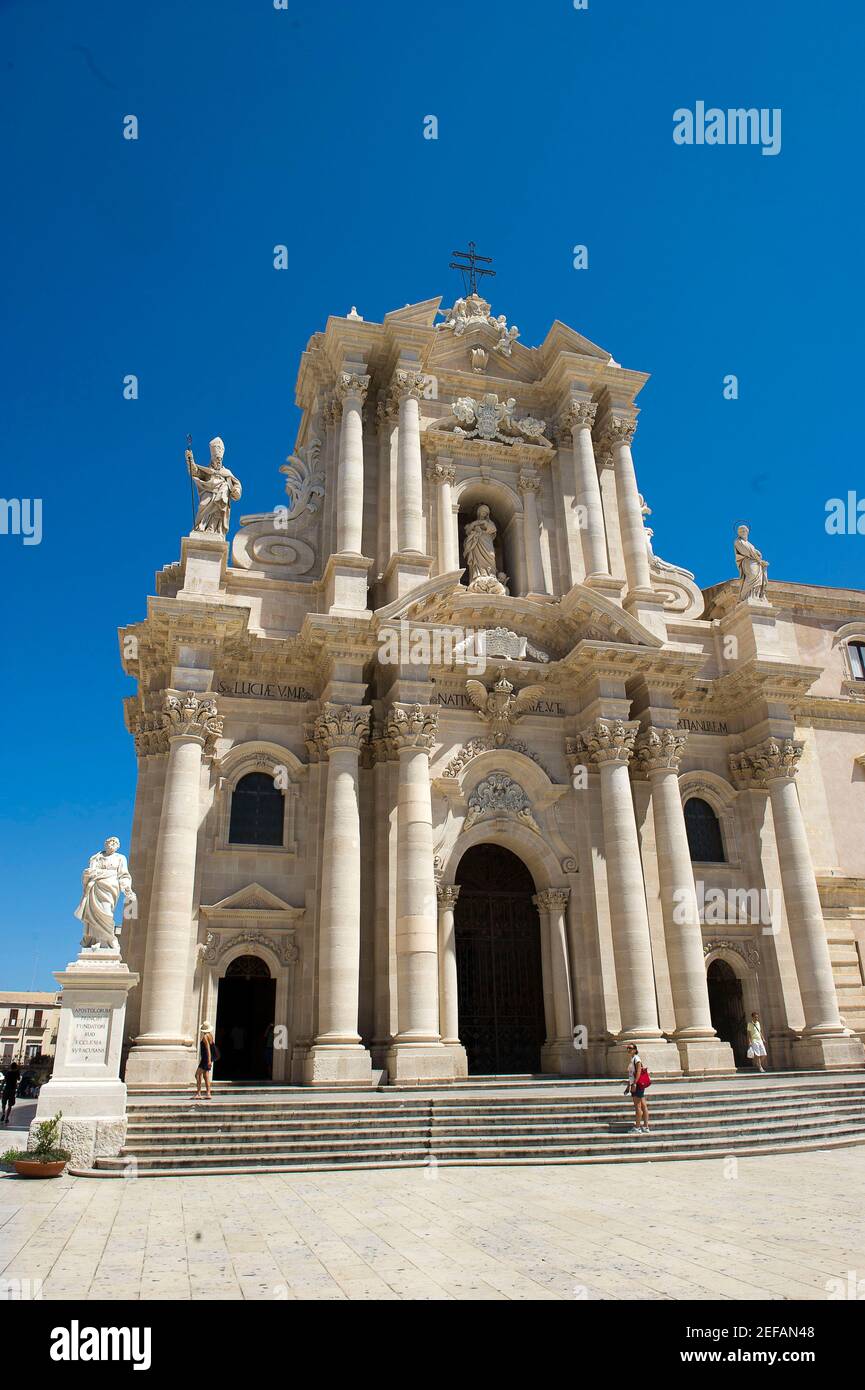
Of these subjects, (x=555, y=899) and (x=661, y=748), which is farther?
(x=661, y=748)

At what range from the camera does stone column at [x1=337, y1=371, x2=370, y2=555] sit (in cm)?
2475

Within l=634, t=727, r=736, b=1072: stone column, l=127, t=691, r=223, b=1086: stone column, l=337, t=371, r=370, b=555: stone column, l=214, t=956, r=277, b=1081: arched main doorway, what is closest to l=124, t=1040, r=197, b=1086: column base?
l=127, t=691, r=223, b=1086: stone column

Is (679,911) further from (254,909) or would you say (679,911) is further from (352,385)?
(352,385)

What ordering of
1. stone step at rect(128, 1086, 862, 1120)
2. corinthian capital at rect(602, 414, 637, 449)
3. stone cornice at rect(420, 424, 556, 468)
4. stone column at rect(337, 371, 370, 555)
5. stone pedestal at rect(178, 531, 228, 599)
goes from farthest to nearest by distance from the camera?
corinthian capital at rect(602, 414, 637, 449)
stone cornice at rect(420, 424, 556, 468)
stone column at rect(337, 371, 370, 555)
stone pedestal at rect(178, 531, 228, 599)
stone step at rect(128, 1086, 862, 1120)

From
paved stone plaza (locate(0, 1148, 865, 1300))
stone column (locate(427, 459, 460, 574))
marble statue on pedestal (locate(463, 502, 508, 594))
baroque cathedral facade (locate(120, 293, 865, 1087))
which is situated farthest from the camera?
marble statue on pedestal (locate(463, 502, 508, 594))

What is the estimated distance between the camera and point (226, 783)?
22875 millimetres

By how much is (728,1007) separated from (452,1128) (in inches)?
486

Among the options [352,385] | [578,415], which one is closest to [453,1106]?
[352,385]

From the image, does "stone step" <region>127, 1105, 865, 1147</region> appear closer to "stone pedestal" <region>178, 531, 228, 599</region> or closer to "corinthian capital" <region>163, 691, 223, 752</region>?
"corinthian capital" <region>163, 691, 223, 752</region>

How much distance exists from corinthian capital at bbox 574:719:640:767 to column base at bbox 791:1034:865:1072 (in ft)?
27.6

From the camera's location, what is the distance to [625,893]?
22.7 metres

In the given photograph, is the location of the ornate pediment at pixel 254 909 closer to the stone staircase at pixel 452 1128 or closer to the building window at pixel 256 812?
the building window at pixel 256 812

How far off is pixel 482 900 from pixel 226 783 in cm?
731
